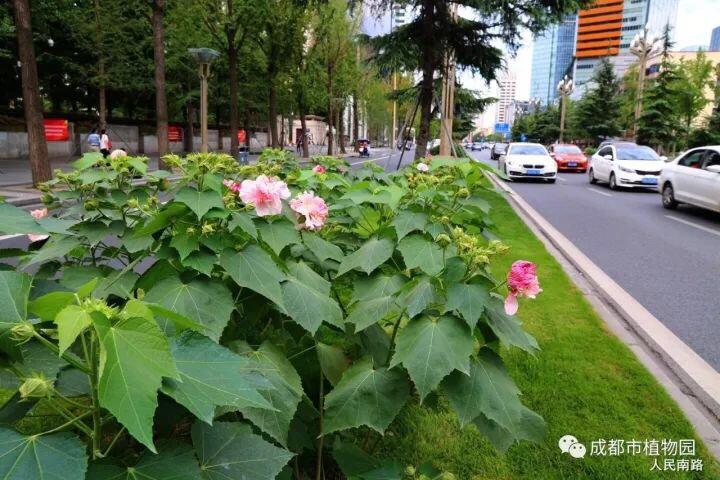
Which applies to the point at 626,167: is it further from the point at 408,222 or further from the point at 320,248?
the point at 320,248

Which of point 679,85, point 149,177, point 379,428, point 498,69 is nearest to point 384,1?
Result: point 498,69

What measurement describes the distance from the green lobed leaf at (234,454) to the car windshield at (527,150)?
21.0m

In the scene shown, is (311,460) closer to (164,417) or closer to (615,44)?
(164,417)

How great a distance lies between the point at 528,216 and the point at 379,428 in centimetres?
1066

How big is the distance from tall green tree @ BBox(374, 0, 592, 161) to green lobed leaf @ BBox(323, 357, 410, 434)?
A: 12.3 meters

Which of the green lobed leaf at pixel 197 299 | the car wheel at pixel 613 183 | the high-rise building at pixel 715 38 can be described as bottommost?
the car wheel at pixel 613 183

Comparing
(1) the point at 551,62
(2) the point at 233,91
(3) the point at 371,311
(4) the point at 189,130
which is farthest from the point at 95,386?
(1) the point at 551,62

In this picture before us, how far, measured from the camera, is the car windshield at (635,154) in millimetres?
18266

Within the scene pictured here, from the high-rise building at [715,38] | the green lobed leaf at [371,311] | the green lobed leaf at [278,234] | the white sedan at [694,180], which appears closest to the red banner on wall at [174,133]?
the white sedan at [694,180]

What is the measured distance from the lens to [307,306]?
1.73m

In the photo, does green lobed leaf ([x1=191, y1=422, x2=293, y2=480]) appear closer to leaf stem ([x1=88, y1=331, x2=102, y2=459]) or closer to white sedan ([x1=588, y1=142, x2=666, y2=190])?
leaf stem ([x1=88, y1=331, x2=102, y2=459])

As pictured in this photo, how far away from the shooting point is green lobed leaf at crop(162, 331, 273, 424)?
94cm

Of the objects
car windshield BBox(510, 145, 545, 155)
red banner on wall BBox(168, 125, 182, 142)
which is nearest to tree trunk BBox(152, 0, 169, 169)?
car windshield BBox(510, 145, 545, 155)

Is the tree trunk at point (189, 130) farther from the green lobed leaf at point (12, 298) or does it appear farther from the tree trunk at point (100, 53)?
the green lobed leaf at point (12, 298)
